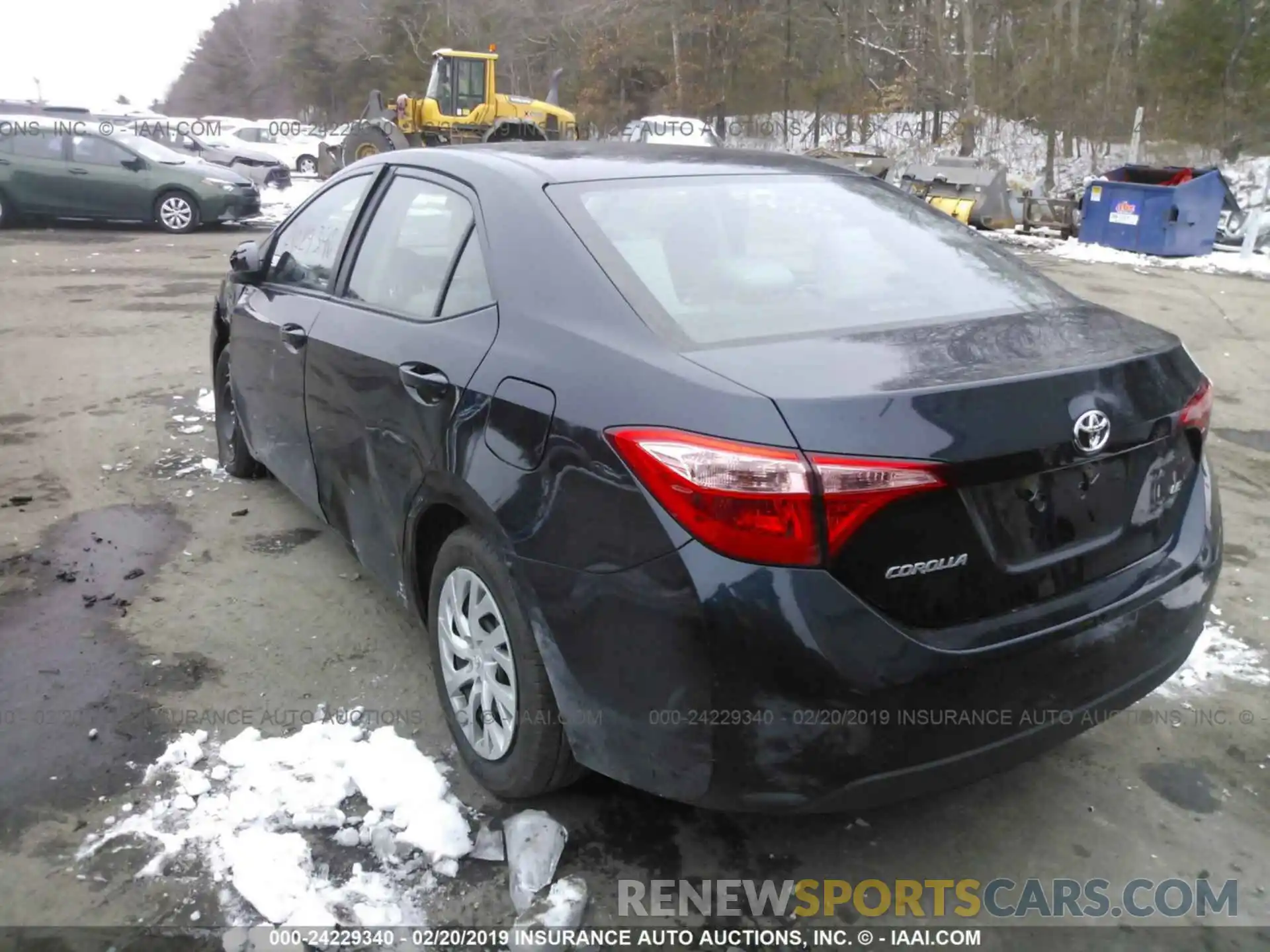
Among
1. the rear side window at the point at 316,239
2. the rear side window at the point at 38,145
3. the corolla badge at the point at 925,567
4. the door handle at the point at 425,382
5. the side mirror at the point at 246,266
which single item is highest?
the rear side window at the point at 38,145

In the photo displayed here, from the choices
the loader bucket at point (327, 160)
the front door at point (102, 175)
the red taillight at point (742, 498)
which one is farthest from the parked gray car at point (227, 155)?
the red taillight at point (742, 498)

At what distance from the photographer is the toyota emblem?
216 centimetres

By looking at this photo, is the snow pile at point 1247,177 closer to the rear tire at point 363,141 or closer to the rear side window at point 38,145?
the rear tire at point 363,141

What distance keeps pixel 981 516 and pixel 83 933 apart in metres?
2.20

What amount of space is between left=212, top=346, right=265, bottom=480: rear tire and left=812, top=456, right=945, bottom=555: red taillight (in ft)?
12.3

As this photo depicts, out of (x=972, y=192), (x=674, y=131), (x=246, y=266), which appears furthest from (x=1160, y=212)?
(x=246, y=266)

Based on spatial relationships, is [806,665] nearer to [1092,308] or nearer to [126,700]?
[1092,308]

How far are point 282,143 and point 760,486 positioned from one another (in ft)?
152

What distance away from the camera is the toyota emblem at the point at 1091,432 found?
2.16 m

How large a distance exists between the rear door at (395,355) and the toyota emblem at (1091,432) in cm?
139

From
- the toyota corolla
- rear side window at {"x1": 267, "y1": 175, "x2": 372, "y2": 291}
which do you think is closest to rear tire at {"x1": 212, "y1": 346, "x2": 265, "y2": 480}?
rear side window at {"x1": 267, "y1": 175, "x2": 372, "y2": 291}

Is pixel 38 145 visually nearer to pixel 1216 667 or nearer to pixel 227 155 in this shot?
pixel 227 155

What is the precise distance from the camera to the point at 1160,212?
15.7m

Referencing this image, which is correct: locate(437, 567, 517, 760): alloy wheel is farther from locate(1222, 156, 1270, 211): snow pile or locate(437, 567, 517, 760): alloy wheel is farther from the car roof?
locate(1222, 156, 1270, 211): snow pile
